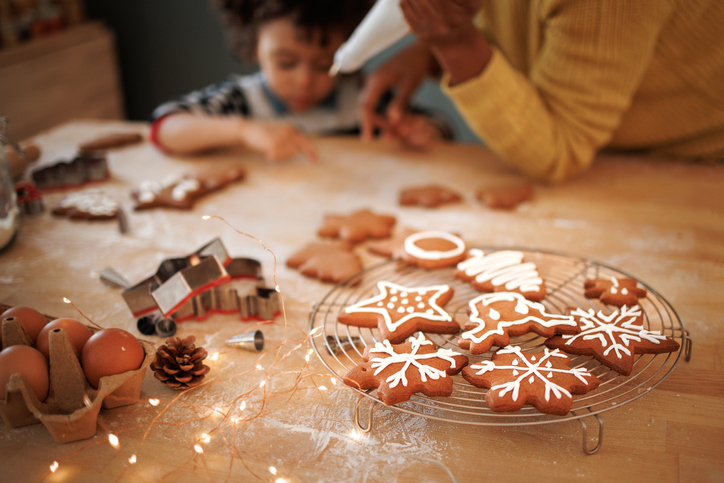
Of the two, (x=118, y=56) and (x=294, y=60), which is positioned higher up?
(x=294, y=60)

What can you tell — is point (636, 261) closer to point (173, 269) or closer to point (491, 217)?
point (491, 217)

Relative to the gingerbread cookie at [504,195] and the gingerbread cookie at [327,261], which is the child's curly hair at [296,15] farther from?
the gingerbread cookie at [327,261]

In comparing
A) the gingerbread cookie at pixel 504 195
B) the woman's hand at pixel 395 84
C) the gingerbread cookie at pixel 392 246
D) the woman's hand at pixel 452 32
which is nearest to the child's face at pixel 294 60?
the woman's hand at pixel 395 84

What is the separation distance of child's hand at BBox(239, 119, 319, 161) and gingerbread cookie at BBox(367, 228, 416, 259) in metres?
0.52

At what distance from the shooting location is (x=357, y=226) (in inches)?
45.7

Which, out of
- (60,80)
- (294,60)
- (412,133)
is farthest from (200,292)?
(60,80)

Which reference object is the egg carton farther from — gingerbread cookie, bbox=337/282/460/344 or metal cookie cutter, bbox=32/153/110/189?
metal cookie cutter, bbox=32/153/110/189

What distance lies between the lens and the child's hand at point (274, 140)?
152cm

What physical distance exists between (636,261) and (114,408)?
0.93 m

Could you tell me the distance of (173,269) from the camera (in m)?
0.92

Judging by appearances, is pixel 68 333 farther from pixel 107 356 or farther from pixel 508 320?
pixel 508 320

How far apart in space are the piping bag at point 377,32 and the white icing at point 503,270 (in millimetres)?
485

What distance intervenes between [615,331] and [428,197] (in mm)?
613

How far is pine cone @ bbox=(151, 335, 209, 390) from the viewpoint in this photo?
29.2 inches
